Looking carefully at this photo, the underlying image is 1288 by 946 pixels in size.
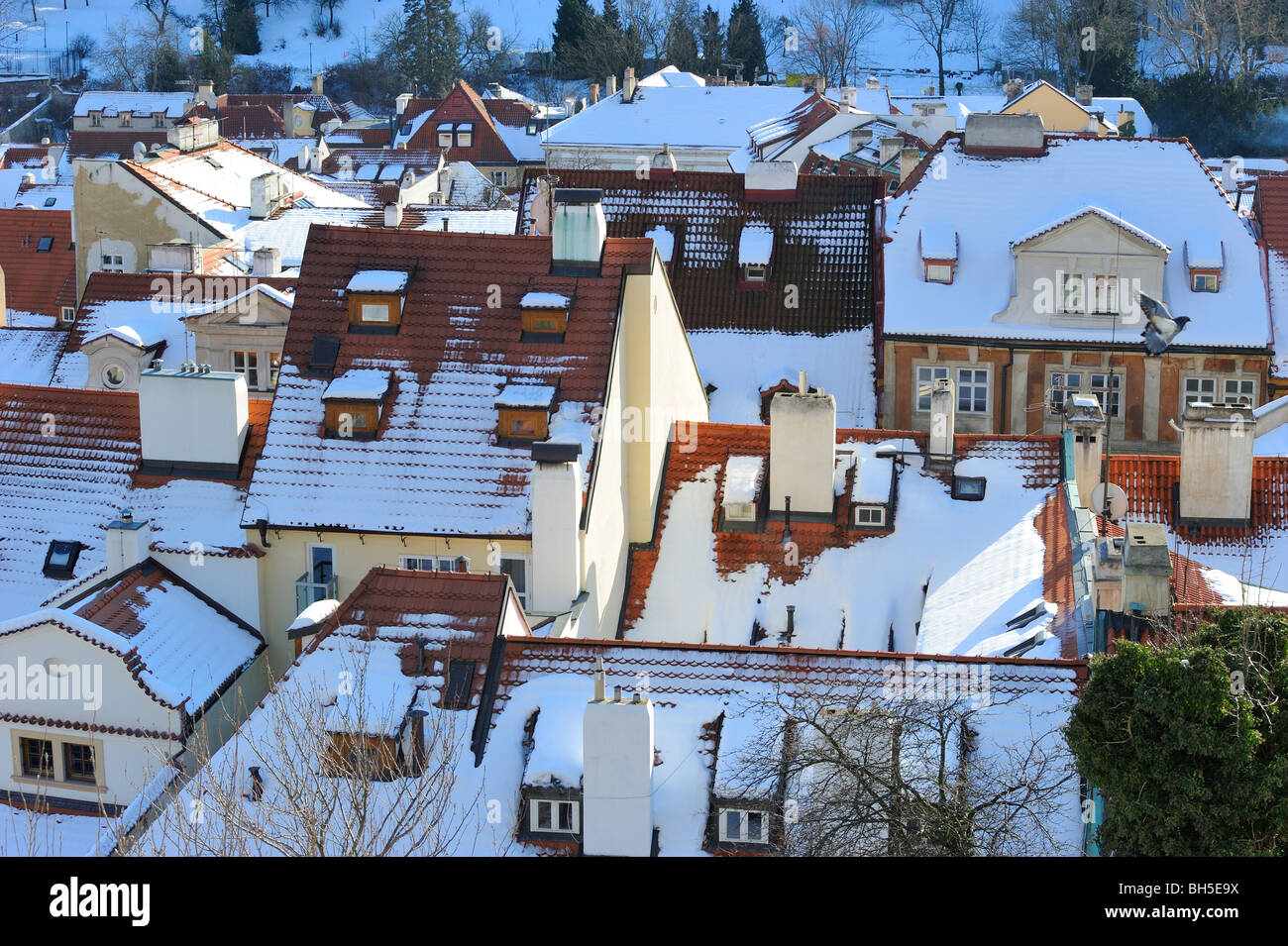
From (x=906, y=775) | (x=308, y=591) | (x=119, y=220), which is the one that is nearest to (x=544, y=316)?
(x=308, y=591)

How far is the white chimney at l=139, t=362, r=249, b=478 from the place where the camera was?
23.8 meters

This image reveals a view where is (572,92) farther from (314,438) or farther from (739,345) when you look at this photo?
(314,438)

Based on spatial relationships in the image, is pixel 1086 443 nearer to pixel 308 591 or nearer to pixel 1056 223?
pixel 308 591

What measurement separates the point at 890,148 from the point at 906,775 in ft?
144

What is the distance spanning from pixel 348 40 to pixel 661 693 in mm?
121104

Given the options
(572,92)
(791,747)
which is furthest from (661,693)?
(572,92)

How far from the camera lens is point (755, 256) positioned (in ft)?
125

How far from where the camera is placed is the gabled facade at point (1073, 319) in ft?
119

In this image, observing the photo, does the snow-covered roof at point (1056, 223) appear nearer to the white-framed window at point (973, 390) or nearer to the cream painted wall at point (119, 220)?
the white-framed window at point (973, 390)

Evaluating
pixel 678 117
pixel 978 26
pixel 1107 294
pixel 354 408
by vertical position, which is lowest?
pixel 354 408

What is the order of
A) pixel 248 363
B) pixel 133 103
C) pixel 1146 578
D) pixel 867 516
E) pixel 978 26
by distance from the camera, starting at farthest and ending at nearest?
pixel 978 26 < pixel 133 103 < pixel 248 363 < pixel 867 516 < pixel 1146 578

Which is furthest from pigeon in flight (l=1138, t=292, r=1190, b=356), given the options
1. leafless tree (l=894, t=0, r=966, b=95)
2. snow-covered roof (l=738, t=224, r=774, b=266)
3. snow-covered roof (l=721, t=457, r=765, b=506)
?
leafless tree (l=894, t=0, r=966, b=95)

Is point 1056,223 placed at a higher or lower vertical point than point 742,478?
higher

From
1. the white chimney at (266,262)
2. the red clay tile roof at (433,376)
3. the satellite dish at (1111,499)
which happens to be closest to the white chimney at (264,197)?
the white chimney at (266,262)
